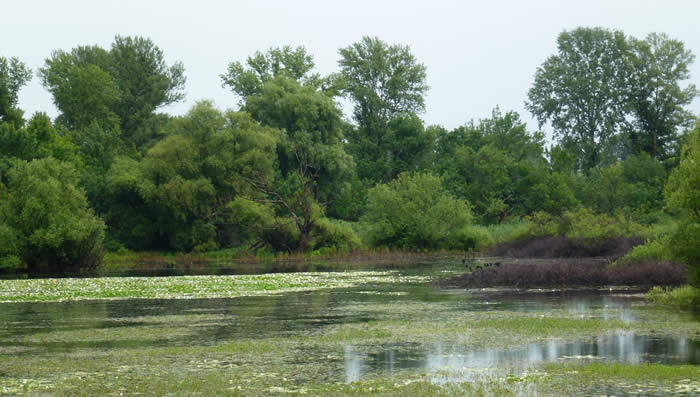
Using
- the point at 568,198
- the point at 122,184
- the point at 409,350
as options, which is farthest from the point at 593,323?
the point at 568,198

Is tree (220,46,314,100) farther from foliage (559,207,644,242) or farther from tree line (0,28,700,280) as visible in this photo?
foliage (559,207,644,242)

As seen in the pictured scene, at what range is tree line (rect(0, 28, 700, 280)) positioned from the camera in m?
69.4

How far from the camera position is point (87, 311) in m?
28.0

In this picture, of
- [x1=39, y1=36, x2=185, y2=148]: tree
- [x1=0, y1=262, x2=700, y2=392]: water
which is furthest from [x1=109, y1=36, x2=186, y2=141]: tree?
[x1=0, y1=262, x2=700, y2=392]: water

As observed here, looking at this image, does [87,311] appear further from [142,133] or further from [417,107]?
[417,107]

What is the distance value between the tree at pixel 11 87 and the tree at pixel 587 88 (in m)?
60.2

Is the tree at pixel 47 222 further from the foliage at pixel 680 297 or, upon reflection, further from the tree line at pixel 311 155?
the foliage at pixel 680 297

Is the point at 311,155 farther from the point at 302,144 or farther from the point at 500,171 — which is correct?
the point at 500,171

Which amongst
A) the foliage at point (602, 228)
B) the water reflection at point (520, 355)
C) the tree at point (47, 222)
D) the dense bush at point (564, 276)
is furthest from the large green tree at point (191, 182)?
the water reflection at point (520, 355)

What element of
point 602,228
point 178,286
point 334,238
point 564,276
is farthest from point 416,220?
point 178,286

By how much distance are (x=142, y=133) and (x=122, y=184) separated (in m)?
27.8

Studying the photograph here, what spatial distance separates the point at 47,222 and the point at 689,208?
134ft

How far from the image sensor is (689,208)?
26.7m

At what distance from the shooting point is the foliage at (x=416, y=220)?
70.8 m
